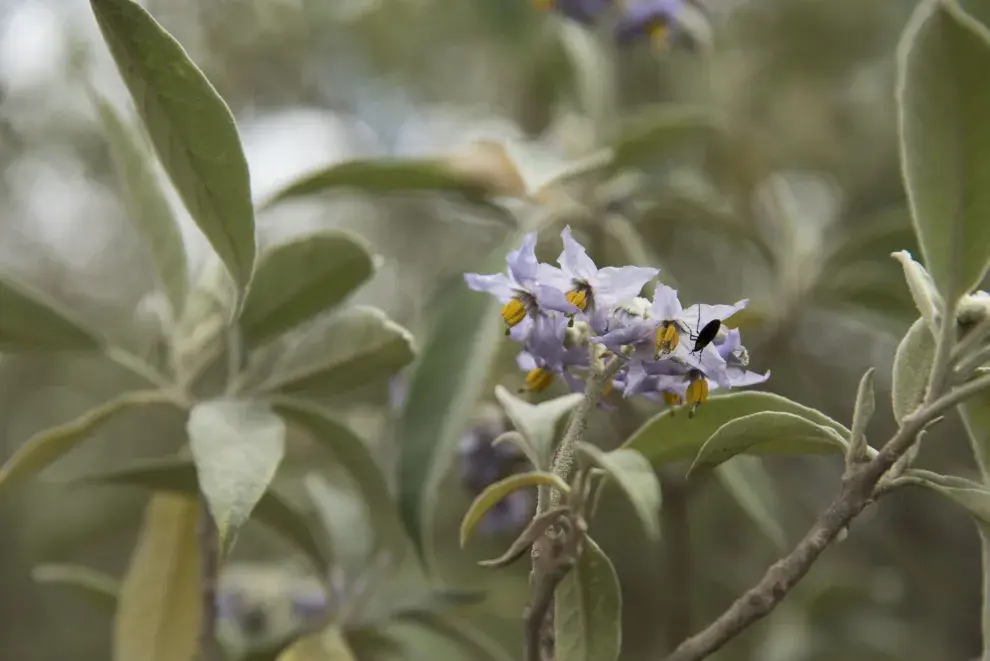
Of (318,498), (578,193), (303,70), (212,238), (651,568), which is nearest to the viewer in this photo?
(212,238)

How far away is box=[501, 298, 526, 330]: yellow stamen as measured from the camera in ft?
2.51

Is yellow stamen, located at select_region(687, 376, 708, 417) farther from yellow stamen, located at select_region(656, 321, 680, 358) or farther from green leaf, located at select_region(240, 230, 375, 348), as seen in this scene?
green leaf, located at select_region(240, 230, 375, 348)

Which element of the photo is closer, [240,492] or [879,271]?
[240,492]

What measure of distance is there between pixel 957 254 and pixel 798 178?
1.71 m

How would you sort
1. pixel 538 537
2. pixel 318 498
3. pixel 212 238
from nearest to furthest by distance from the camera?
pixel 538 537 → pixel 212 238 → pixel 318 498

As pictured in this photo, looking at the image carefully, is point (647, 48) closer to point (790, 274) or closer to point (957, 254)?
point (790, 274)

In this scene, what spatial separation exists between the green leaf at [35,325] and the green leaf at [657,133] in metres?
0.77

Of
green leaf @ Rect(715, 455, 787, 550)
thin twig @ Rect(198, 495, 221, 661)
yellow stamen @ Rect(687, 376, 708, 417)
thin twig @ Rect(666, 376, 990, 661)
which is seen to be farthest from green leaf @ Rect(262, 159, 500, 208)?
thin twig @ Rect(666, 376, 990, 661)

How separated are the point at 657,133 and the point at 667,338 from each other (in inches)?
29.8

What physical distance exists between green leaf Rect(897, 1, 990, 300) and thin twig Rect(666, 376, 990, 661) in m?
0.09

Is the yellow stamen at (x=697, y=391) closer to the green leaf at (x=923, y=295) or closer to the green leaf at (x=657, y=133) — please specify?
the green leaf at (x=923, y=295)

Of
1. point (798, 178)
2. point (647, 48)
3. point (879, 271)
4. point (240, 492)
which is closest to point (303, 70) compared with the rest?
point (647, 48)

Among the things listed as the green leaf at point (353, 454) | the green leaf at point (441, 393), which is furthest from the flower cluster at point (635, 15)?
the green leaf at point (353, 454)

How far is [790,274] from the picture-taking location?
1.60 meters
